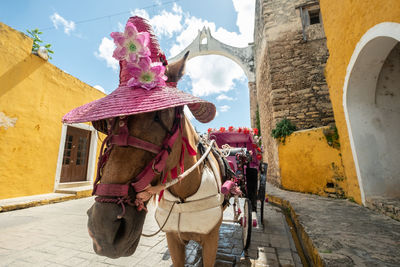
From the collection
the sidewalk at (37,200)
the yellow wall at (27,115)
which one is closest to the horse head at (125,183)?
the sidewalk at (37,200)

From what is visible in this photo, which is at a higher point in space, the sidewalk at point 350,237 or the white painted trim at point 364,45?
the white painted trim at point 364,45

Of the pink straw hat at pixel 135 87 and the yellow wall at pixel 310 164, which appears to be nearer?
the pink straw hat at pixel 135 87

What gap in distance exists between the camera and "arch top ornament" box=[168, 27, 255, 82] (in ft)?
49.3

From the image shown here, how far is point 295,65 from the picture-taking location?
25.0ft

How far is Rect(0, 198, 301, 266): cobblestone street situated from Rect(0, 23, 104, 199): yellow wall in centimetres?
177

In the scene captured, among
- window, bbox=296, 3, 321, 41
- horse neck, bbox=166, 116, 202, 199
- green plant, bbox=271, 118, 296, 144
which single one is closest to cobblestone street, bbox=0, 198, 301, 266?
horse neck, bbox=166, 116, 202, 199

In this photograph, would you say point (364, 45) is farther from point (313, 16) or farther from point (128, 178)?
point (313, 16)

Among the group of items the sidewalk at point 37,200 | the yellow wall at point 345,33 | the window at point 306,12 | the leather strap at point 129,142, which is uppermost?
the window at point 306,12

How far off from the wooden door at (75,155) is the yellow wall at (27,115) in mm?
609

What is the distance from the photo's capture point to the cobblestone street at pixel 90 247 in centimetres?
222

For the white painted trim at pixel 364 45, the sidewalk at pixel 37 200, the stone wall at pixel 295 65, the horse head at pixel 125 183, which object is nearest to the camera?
the horse head at pixel 125 183

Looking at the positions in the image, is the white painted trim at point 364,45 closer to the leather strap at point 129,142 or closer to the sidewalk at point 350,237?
the sidewalk at point 350,237

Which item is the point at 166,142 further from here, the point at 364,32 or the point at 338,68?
the point at 338,68

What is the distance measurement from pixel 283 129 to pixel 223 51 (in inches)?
461
